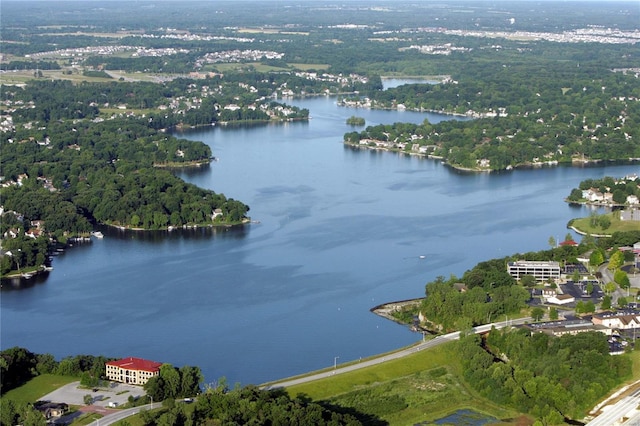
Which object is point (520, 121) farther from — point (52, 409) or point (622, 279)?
point (52, 409)

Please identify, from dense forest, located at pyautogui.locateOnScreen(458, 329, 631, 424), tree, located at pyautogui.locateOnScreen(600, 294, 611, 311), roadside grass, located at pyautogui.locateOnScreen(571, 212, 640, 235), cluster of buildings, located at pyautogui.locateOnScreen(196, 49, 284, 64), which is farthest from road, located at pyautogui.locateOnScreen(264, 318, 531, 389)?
cluster of buildings, located at pyautogui.locateOnScreen(196, 49, 284, 64)

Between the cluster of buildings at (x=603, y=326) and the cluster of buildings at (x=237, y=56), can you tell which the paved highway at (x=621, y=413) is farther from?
the cluster of buildings at (x=237, y=56)

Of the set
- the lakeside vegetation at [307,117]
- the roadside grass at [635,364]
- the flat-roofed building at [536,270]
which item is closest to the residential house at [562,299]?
the lakeside vegetation at [307,117]

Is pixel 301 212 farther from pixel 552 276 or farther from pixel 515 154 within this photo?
pixel 515 154

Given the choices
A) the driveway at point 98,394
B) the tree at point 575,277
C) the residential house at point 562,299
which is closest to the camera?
the driveway at point 98,394

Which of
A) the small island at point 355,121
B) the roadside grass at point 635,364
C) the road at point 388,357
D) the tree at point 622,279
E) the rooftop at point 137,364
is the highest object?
the rooftop at point 137,364

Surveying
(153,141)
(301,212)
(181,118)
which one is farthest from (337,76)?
(301,212)
